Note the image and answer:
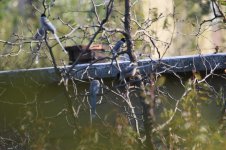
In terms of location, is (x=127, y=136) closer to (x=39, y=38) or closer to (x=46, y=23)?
(x=39, y=38)

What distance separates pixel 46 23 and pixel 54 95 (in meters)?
0.74

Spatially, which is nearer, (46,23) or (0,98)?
(46,23)

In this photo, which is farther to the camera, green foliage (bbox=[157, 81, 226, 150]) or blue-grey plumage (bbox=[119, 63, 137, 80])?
blue-grey plumage (bbox=[119, 63, 137, 80])

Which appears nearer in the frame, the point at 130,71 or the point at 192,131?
the point at 192,131

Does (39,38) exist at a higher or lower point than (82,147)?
higher

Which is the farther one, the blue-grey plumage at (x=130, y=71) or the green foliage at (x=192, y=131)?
the blue-grey plumage at (x=130, y=71)

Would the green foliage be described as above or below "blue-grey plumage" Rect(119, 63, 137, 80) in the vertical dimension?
below

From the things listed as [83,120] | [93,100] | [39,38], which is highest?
[39,38]

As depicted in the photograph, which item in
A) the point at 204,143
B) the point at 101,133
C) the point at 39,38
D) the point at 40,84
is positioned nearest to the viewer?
the point at 204,143

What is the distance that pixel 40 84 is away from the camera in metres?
4.47

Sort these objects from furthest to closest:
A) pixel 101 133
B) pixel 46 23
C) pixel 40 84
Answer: pixel 40 84 < pixel 46 23 < pixel 101 133

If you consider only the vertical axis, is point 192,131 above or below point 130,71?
below

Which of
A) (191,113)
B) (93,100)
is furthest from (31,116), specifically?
(191,113)

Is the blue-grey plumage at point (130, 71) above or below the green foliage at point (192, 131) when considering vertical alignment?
above
